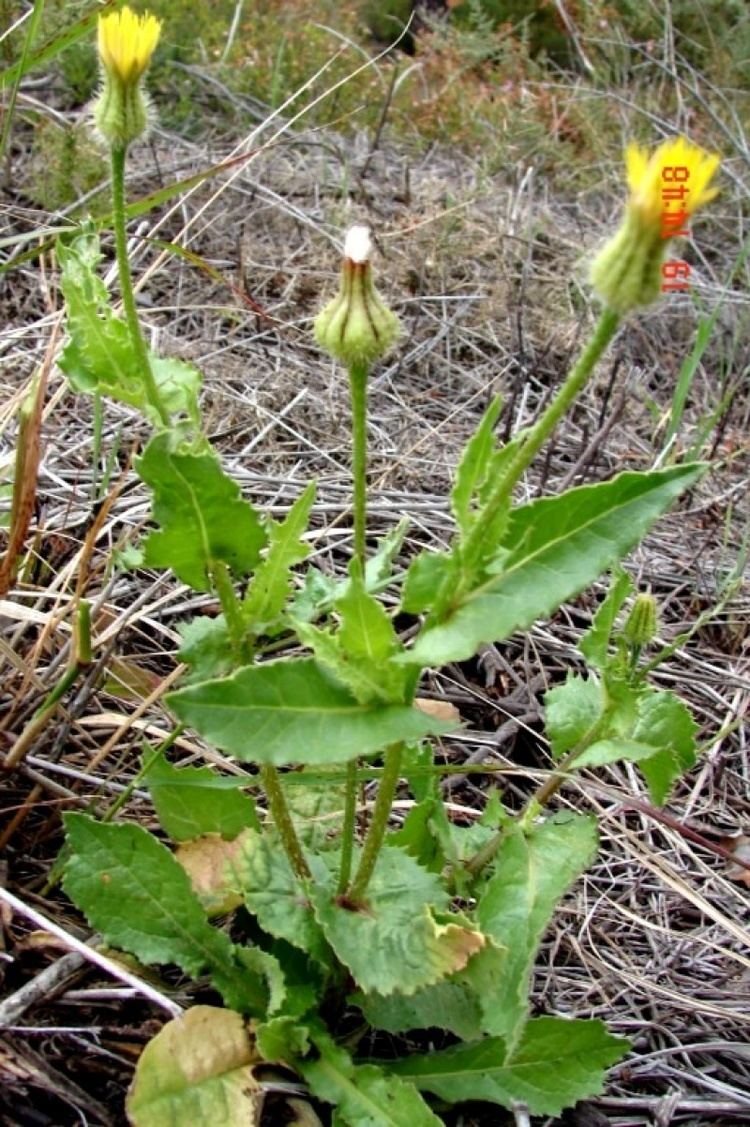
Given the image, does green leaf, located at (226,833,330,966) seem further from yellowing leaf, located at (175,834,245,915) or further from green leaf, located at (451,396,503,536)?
green leaf, located at (451,396,503,536)

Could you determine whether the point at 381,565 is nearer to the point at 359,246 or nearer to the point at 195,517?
the point at 195,517

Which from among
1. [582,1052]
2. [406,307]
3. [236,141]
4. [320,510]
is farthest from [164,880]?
[236,141]

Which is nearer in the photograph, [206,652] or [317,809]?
[206,652]

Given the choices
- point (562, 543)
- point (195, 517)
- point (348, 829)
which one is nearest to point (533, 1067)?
point (348, 829)

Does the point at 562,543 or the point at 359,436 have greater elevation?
the point at 359,436

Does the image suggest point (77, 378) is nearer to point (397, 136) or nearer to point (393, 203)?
point (393, 203)

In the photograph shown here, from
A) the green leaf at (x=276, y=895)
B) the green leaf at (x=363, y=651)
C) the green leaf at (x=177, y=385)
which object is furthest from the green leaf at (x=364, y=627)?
the green leaf at (x=276, y=895)

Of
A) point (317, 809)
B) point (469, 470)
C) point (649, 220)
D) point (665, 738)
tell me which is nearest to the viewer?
point (649, 220)
